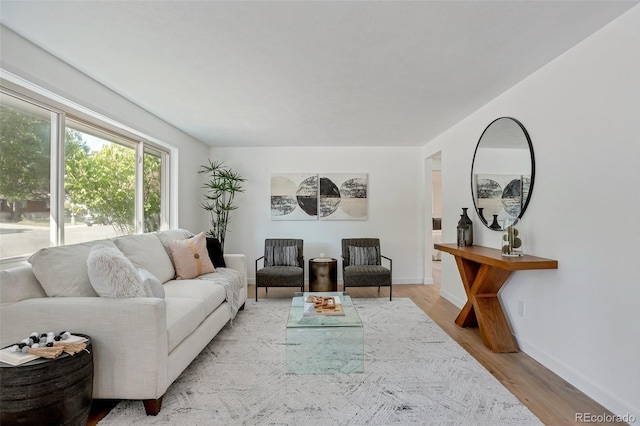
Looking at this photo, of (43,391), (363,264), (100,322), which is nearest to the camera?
(43,391)

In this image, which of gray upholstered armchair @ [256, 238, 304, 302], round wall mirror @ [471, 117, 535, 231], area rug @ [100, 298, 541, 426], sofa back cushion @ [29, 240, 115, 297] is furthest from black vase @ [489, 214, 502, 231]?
sofa back cushion @ [29, 240, 115, 297]

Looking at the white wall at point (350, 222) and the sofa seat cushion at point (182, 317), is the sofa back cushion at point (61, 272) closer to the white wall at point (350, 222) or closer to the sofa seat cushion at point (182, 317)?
the sofa seat cushion at point (182, 317)

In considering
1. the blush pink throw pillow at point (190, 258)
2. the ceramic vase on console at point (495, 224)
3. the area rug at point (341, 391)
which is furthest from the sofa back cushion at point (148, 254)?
the ceramic vase on console at point (495, 224)

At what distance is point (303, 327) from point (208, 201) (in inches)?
146

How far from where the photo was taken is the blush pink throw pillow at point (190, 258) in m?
3.42

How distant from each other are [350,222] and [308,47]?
3596 mm

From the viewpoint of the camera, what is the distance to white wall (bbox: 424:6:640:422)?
1.90 metres

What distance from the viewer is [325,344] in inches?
104

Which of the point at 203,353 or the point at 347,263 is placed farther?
the point at 347,263

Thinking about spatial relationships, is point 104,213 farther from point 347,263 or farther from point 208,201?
point 347,263

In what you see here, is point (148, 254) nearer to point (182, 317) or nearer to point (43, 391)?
point (182, 317)

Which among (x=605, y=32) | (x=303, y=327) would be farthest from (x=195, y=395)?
(x=605, y=32)

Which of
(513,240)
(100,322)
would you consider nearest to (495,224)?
(513,240)

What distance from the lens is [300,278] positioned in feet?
14.4
